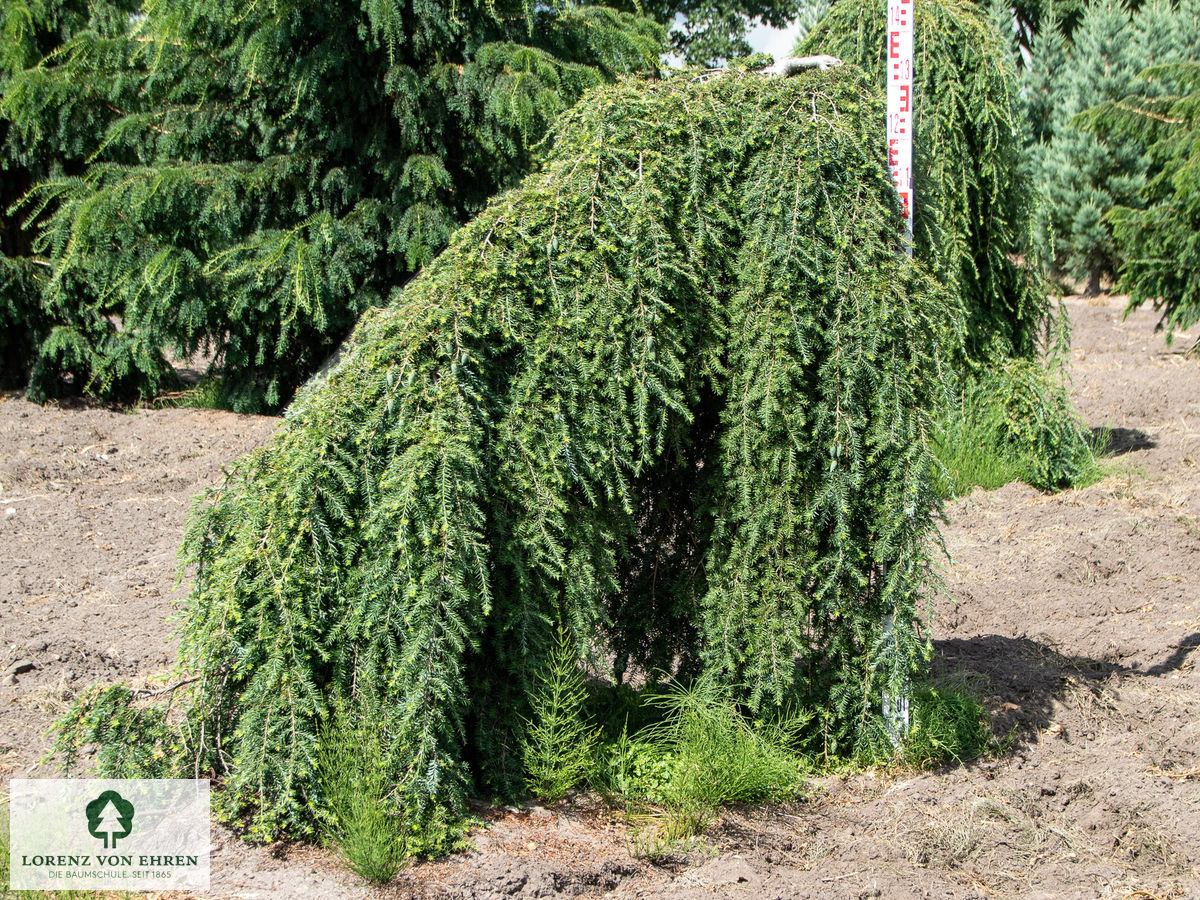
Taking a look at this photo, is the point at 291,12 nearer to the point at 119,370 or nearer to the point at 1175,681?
the point at 119,370

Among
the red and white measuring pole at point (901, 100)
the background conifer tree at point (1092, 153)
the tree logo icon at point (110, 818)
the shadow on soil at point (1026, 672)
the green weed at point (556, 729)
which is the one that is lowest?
the tree logo icon at point (110, 818)

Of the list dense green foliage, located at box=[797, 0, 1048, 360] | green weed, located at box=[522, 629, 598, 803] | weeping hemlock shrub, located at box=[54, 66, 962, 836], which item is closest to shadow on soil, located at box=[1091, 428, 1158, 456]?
dense green foliage, located at box=[797, 0, 1048, 360]

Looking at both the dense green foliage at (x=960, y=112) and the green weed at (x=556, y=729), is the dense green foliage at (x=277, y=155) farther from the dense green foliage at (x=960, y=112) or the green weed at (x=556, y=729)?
the green weed at (x=556, y=729)

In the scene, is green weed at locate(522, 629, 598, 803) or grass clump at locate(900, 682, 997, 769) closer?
green weed at locate(522, 629, 598, 803)

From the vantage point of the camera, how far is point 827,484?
3998 millimetres

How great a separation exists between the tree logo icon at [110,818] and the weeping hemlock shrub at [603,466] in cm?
25

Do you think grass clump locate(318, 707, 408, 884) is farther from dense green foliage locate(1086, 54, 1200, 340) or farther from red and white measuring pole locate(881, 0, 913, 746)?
dense green foliage locate(1086, 54, 1200, 340)

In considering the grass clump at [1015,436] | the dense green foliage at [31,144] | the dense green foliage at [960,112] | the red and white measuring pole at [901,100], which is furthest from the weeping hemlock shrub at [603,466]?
the dense green foliage at [31,144]

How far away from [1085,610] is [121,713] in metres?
5.24

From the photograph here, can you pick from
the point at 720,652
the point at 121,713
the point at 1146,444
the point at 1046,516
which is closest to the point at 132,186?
the point at 121,713

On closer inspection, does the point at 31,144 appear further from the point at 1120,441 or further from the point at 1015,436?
the point at 1120,441

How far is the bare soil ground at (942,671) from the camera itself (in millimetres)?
3514

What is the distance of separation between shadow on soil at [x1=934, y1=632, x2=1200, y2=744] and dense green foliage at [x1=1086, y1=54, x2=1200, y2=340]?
5053mm

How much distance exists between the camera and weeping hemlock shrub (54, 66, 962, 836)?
134 inches
